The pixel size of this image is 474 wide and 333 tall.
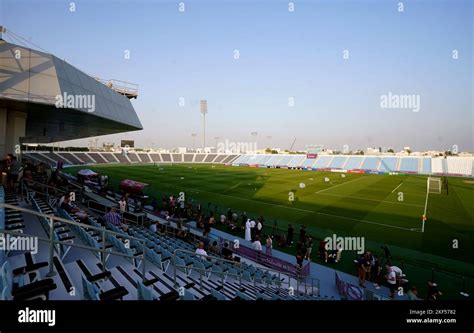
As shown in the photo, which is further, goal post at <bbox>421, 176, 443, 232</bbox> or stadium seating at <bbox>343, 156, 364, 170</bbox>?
stadium seating at <bbox>343, 156, 364, 170</bbox>

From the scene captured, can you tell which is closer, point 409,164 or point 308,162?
point 409,164

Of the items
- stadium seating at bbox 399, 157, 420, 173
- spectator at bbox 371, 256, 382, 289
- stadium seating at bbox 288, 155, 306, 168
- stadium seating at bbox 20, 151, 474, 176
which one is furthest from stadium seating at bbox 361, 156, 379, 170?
spectator at bbox 371, 256, 382, 289

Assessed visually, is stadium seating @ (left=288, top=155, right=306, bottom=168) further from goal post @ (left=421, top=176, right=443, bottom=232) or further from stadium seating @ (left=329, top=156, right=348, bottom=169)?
goal post @ (left=421, top=176, right=443, bottom=232)

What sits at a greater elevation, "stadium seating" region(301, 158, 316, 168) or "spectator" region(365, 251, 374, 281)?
"stadium seating" region(301, 158, 316, 168)

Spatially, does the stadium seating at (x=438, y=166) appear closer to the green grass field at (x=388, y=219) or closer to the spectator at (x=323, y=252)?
the green grass field at (x=388, y=219)

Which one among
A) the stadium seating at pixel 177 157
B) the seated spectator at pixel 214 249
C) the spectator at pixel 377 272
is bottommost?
the spectator at pixel 377 272

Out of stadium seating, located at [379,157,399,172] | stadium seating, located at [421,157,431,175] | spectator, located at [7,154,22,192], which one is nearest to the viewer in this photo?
spectator, located at [7,154,22,192]

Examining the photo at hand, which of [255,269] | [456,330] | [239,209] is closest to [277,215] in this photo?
[239,209]

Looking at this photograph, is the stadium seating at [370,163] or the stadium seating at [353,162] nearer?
the stadium seating at [370,163]

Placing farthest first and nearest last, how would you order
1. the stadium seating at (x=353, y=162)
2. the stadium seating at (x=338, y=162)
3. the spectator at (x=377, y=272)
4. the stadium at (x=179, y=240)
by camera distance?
the stadium seating at (x=338, y=162) < the stadium seating at (x=353, y=162) < the spectator at (x=377, y=272) < the stadium at (x=179, y=240)

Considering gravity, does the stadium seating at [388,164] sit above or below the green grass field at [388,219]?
above

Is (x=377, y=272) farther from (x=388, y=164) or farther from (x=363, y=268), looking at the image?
(x=388, y=164)

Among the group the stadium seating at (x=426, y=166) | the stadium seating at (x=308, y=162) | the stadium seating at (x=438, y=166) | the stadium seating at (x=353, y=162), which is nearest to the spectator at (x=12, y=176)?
the stadium seating at (x=308, y=162)

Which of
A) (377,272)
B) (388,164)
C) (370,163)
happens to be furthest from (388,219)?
(370,163)
